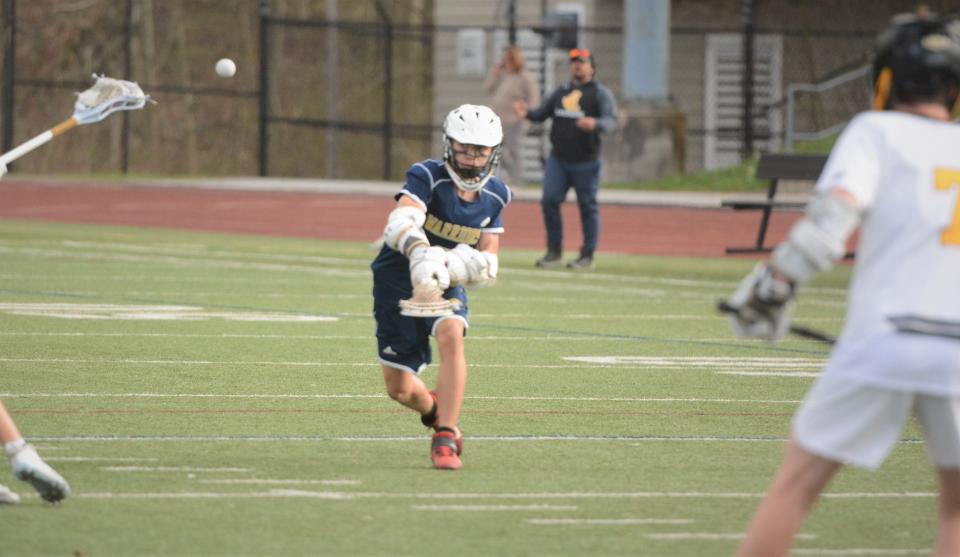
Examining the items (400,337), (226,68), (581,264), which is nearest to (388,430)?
(400,337)

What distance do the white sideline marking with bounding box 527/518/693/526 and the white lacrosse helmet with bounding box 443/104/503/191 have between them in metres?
2.03

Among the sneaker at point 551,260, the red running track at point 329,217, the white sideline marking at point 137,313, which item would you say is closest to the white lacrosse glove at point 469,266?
the white sideline marking at point 137,313

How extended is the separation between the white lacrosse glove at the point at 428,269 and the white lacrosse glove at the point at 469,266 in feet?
0.46

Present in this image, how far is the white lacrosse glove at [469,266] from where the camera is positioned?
8.82m

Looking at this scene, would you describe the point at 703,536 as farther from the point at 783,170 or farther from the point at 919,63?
the point at 783,170

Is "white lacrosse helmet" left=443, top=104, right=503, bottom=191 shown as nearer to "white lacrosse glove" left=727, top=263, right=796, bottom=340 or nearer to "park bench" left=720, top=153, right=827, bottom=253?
"white lacrosse glove" left=727, top=263, right=796, bottom=340

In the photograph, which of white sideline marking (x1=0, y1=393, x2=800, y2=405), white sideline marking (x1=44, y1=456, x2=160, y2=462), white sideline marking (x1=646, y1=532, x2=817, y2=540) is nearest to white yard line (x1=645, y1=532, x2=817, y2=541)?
white sideline marking (x1=646, y1=532, x2=817, y2=540)

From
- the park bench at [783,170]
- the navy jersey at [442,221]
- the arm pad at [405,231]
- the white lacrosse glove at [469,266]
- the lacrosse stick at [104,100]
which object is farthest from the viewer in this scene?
the park bench at [783,170]

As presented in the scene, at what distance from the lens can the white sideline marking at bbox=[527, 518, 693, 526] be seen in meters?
7.52

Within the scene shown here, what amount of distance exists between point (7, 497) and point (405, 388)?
7.09 feet

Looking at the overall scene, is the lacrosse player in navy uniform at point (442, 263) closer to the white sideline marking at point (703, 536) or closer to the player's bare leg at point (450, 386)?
the player's bare leg at point (450, 386)

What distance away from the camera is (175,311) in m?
15.7

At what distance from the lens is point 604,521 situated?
24.8 ft

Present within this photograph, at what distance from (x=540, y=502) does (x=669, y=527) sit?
2.12 feet
